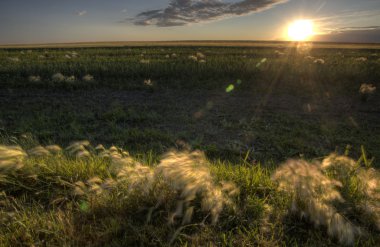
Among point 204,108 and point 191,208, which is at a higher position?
point 191,208

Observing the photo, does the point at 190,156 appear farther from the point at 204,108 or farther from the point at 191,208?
the point at 204,108

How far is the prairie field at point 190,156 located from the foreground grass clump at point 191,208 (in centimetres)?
1

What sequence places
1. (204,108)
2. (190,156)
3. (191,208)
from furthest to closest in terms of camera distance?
1. (204,108)
2. (190,156)
3. (191,208)

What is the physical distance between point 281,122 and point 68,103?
776cm

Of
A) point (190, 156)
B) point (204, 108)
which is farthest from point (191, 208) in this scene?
point (204, 108)

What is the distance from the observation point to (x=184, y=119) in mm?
7898

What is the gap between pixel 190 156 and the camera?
2.86 meters

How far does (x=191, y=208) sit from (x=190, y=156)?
76 cm

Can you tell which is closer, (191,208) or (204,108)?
(191,208)

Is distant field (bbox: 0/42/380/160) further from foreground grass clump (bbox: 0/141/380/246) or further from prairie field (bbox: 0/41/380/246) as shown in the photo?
foreground grass clump (bbox: 0/141/380/246)

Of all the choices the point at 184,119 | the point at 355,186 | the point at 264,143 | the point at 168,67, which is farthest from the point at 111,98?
the point at 355,186

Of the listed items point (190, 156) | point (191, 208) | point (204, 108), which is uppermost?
point (190, 156)

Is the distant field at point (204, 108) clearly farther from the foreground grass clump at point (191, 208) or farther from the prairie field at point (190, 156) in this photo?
the foreground grass clump at point (191, 208)

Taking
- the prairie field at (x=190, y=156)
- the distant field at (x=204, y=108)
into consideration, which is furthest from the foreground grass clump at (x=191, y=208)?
the distant field at (x=204, y=108)
